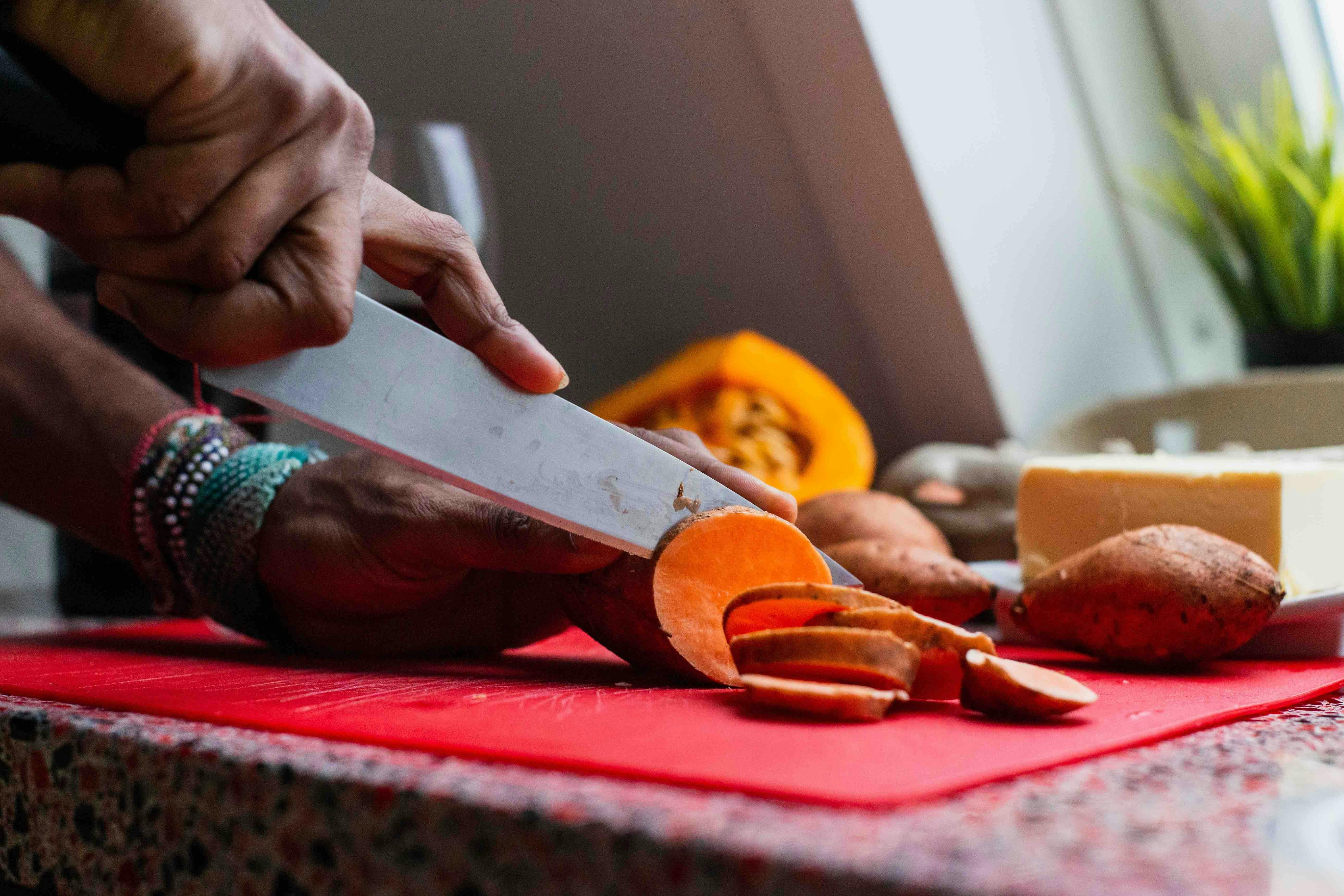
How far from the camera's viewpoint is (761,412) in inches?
69.0

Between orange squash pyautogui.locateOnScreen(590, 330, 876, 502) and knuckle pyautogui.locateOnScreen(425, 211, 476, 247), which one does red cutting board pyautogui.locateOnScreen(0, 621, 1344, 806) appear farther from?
orange squash pyautogui.locateOnScreen(590, 330, 876, 502)

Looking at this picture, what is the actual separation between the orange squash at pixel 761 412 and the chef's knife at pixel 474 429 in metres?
0.78

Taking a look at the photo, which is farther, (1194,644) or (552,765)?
(1194,644)

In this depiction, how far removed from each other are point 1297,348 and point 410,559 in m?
1.56

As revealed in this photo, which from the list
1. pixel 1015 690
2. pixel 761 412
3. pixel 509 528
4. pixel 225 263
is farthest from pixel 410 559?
pixel 761 412

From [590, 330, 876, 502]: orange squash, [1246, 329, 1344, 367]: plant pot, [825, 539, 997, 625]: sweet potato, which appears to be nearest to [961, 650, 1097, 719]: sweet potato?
[825, 539, 997, 625]: sweet potato

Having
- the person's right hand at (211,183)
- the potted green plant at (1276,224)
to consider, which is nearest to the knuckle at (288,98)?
the person's right hand at (211,183)

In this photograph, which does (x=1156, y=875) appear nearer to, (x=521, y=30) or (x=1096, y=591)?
(x=1096, y=591)

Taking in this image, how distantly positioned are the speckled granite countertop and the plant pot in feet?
4.59

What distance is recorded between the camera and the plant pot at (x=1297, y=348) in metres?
1.95

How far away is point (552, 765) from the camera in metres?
0.61

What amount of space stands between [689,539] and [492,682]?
169 millimetres

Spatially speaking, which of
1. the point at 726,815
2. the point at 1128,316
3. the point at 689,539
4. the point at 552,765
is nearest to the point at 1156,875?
the point at 726,815

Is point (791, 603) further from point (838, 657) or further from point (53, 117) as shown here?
point (53, 117)
